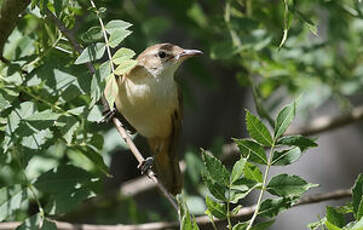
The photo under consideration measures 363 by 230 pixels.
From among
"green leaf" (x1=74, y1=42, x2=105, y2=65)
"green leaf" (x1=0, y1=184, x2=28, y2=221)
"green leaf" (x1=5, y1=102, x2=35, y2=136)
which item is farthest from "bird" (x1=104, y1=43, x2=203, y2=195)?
"green leaf" (x1=74, y1=42, x2=105, y2=65)

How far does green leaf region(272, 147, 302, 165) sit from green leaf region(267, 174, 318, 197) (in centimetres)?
4

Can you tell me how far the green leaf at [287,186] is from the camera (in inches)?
73.1

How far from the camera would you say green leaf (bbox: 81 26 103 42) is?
207 cm

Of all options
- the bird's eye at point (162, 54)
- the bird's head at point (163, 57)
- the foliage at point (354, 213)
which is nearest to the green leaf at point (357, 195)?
the foliage at point (354, 213)

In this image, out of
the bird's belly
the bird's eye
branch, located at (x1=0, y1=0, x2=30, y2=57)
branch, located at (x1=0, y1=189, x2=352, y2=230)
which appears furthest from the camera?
the bird's eye

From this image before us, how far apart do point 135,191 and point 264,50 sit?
1.42m

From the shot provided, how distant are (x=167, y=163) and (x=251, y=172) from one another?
1.59 meters

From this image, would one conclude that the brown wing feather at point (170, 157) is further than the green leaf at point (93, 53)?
Yes

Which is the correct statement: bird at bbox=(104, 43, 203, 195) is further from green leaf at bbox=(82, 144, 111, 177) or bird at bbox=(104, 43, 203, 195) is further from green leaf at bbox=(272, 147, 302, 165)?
green leaf at bbox=(272, 147, 302, 165)

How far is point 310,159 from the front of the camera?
19.7 ft

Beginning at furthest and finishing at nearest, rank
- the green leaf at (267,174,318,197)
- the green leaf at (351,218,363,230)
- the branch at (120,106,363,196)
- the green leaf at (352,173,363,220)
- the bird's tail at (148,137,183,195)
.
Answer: the branch at (120,106,363,196) < the bird's tail at (148,137,183,195) < the green leaf at (267,174,318,197) < the green leaf at (352,173,363,220) < the green leaf at (351,218,363,230)

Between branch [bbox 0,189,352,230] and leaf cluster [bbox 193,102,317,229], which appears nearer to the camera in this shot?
leaf cluster [bbox 193,102,317,229]

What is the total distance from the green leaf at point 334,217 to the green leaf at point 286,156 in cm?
19

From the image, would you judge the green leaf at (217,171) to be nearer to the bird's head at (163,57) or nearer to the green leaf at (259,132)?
the green leaf at (259,132)
